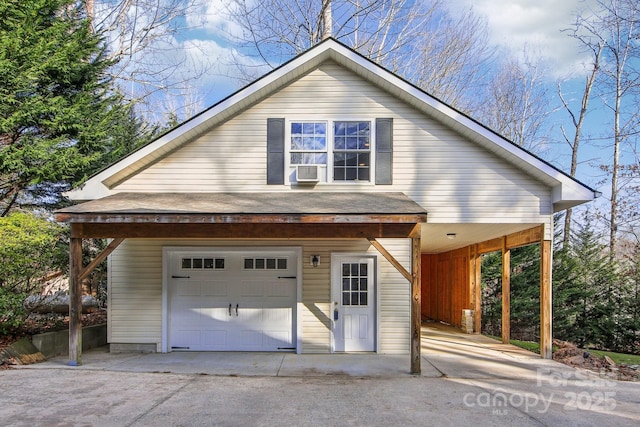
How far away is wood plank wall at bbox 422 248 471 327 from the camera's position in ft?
41.1

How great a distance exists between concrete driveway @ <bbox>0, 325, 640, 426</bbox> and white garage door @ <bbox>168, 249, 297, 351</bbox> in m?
0.45

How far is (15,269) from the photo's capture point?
7.79 metres

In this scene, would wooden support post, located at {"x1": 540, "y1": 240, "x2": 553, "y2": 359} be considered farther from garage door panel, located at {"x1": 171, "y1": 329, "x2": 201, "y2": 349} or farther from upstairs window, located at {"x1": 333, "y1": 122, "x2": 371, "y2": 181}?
garage door panel, located at {"x1": 171, "y1": 329, "x2": 201, "y2": 349}

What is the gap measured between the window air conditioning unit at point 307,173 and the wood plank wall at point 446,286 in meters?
6.30

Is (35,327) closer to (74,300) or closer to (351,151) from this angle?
(74,300)

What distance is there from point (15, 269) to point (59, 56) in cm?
561

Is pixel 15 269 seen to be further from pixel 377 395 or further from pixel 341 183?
pixel 377 395

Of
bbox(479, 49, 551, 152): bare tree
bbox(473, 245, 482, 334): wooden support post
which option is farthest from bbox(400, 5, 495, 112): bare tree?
bbox(473, 245, 482, 334): wooden support post

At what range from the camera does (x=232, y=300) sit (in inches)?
338

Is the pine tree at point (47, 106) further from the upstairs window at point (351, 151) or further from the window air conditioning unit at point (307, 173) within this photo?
the upstairs window at point (351, 151)

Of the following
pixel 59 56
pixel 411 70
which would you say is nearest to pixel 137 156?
pixel 59 56

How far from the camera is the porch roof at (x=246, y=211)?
6.52 metres

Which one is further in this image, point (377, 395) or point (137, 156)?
point (137, 156)

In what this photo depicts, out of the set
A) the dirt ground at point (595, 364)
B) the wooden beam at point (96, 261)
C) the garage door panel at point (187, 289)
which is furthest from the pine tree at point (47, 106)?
the dirt ground at point (595, 364)
